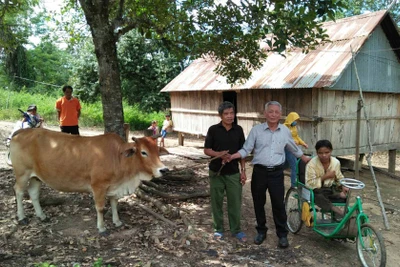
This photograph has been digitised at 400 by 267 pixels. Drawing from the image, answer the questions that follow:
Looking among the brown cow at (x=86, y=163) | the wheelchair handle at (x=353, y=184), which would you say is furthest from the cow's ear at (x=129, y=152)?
the wheelchair handle at (x=353, y=184)

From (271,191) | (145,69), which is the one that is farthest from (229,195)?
(145,69)

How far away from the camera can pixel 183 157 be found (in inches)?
438

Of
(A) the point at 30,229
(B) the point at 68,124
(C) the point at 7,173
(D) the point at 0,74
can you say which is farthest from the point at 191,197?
(D) the point at 0,74

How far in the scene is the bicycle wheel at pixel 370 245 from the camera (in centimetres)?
390

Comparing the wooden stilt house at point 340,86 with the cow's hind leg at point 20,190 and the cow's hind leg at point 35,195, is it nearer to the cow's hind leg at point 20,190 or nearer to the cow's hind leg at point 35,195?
the cow's hind leg at point 35,195

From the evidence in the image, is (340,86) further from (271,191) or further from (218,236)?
(218,236)

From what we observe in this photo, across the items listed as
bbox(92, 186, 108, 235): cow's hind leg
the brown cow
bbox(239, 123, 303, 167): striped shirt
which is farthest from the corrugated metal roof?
bbox(92, 186, 108, 235): cow's hind leg

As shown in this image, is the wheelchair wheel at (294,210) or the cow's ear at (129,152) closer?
the cow's ear at (129,152)

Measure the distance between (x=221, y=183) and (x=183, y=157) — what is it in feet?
21.6

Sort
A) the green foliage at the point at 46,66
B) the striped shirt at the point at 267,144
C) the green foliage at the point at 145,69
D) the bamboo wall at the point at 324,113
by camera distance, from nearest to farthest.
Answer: the striped shirt at the point at 267,144
the bamboo wall at the point at 324,113
the green foliage at the point at 145,69
the green foliage at the point at 46,66

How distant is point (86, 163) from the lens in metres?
4.74

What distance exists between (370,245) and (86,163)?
12.4ft

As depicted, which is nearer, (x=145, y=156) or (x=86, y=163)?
(x=145, y=156)

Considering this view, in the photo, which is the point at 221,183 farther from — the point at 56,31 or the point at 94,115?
the point at 94,115
